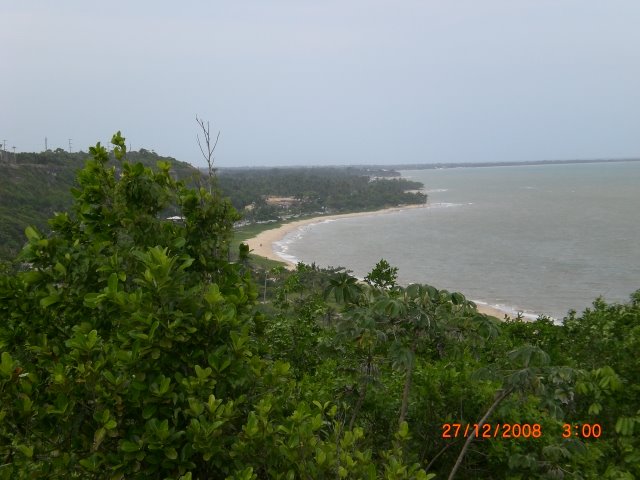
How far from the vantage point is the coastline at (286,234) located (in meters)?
27.2

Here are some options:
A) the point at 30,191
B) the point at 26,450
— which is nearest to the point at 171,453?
the point at 26,450

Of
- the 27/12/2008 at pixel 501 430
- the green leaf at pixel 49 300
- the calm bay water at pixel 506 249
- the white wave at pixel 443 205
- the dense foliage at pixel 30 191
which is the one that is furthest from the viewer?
the white wave at pixel 443 205

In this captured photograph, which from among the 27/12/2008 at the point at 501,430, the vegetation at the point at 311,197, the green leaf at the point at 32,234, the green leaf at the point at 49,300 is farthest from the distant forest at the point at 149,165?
the 27/12/2008 at the point at 501,430

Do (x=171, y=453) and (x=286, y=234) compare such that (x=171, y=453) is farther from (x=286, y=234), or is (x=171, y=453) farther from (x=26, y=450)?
(x=286, y=234)

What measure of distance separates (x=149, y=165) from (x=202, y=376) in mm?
12933

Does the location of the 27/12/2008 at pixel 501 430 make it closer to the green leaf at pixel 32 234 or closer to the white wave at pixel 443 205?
the green leaf at pixel 32 234

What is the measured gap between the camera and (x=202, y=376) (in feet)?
7.24

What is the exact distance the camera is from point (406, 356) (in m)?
2.96

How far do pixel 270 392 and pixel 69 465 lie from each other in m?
0.92

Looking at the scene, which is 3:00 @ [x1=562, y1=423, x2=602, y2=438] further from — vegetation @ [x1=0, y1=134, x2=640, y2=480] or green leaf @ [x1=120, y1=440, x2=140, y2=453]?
green leaf @ [x1=120, y1=440, x2=140, y2=453]

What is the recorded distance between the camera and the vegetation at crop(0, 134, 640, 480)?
2.17 metres

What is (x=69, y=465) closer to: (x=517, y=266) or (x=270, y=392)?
(x=270, y=392)

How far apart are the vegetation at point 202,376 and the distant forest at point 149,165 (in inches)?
28.9

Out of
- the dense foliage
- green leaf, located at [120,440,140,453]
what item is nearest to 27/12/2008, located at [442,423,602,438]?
green leaf, located at [120,440,140,453]
